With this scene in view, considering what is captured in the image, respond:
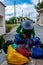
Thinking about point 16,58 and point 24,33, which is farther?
point 24,33

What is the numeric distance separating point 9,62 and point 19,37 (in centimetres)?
149

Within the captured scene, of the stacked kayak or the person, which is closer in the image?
the stacked kayak

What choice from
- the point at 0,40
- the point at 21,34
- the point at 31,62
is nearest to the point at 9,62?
the point at 31,62

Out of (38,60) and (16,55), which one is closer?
(16,55)

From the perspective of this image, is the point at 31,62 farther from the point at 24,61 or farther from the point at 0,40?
the point at 0,40

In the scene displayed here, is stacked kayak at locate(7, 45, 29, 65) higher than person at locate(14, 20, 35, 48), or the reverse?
person at locate(14, 20, 35, 48)

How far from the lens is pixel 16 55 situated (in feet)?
15.8

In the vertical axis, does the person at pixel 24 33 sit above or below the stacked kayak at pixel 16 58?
above

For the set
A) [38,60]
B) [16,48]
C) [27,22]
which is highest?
[27,22]

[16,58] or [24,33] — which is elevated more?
[24,33]

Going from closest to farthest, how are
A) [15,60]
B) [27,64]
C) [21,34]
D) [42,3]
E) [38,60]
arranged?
[15,60]
[27,64]
[38,60]
[21,34]
[42,3]

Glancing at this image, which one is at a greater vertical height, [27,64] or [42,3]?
[42,3]

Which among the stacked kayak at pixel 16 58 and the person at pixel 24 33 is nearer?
the stacked kayak at pixel 16 58

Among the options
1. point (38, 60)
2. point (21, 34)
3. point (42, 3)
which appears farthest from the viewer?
point (42, 3)
